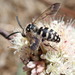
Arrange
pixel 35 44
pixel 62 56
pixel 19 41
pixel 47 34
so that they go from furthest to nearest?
pixel 19 41, pixel 62 56, pixel 47 34, pixel 35 44

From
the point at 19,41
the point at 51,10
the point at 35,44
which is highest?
the point at 51,10

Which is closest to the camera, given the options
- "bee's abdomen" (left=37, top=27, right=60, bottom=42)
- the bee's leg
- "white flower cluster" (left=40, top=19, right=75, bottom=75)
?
the bee's leg

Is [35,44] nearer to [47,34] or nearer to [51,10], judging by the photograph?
[47,34]

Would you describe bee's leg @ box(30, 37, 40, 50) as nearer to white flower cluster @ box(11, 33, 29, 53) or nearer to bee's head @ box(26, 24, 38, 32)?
bee's head @ box(26, 24, 38, 32)

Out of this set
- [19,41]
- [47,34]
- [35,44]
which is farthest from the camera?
[19,41]

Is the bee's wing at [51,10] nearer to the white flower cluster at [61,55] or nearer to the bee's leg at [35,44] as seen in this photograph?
the white flower cluster at [61,55]

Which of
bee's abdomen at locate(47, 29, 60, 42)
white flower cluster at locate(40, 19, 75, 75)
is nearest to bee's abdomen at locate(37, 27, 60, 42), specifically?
bee's abdomen at locate(47, 29, 60, 42)

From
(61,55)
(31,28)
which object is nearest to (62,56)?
(61,55)

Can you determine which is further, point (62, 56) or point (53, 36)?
point (62, 56)

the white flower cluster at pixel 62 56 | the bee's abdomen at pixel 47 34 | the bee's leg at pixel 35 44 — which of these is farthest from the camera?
the white flower cluster at pixel 62 56

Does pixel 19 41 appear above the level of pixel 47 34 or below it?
below

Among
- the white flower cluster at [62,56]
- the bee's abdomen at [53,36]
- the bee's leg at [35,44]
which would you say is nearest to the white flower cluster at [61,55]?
the white flower cluster at [62,56]
